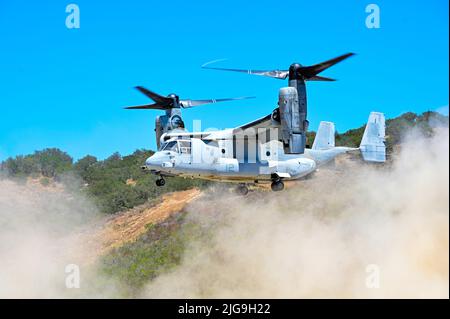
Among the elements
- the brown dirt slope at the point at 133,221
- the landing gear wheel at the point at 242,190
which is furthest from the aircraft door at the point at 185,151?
the brown dirt slope at the point at 133,221

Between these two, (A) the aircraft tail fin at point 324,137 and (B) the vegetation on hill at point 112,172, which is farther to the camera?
(B) the vegetation on hill at point 112,172

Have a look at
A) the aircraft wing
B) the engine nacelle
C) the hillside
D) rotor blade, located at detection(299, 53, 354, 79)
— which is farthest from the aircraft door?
the hillside

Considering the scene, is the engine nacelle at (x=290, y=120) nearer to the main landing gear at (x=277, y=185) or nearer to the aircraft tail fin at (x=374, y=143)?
the main landing gear at (x=277, y=185)

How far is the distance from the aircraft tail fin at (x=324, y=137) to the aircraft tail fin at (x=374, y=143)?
2.17 m

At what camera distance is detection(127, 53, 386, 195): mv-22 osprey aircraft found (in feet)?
96.4

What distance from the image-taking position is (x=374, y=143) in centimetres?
3547

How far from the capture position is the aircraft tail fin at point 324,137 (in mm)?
36812

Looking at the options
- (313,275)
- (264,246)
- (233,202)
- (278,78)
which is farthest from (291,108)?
(233,202)

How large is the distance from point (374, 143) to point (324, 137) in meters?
2.97

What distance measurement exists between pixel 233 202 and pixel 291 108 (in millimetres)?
22003

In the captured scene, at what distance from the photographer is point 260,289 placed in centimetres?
3588

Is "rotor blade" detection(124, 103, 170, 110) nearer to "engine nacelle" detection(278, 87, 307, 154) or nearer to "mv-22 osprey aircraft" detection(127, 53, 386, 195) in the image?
"mv-22 osprey aircraft" detection(127, 53, 386, 195)

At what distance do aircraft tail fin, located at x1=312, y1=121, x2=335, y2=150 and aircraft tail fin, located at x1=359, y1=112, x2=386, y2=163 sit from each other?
7.12ft
